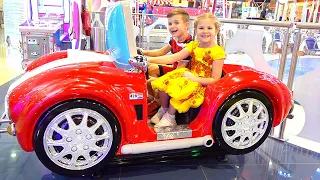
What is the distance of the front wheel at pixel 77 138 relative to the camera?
192 centimetres

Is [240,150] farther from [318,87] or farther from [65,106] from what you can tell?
[65,106]

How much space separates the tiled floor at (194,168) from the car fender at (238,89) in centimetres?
33

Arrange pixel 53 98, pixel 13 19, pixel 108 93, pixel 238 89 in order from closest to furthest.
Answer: pixel 53 98 → pixel 108 93 → pixel 238 89 → pixel 13 19

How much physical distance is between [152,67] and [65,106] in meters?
0.95

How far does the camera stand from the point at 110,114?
6.55 feet

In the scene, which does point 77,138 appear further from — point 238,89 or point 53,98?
point 238,89

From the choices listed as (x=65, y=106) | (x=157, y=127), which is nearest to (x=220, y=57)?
(x=157, y=127)

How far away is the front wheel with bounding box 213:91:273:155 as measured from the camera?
231cm

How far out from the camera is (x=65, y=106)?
75.2 inches

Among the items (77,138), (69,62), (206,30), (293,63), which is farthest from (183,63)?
(293,63)

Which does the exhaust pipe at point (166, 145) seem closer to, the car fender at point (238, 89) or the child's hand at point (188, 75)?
the car fender at point (238, 89)

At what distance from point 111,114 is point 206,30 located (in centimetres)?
93

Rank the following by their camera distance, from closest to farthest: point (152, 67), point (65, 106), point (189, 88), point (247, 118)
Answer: point (65, 106) < point (189, 88) < point (247, 118) < point (152, 67)

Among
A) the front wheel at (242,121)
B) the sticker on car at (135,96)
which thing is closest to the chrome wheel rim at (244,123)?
the front wheel at (242,121)
